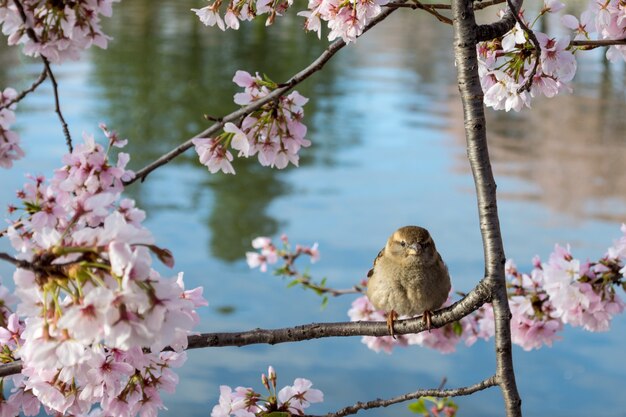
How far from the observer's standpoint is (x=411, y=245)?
3074mm

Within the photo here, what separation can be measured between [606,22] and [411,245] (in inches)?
39.2

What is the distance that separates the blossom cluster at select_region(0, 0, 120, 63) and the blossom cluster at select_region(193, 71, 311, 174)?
1.48 ft

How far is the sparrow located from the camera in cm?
287

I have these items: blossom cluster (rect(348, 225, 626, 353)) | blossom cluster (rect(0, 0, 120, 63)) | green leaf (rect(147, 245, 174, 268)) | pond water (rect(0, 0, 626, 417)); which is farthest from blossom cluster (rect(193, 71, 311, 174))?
pond water (rect(0, 0, 626, 417))

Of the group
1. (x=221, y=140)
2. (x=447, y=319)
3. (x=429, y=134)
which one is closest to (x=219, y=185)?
(x=429, y=134)

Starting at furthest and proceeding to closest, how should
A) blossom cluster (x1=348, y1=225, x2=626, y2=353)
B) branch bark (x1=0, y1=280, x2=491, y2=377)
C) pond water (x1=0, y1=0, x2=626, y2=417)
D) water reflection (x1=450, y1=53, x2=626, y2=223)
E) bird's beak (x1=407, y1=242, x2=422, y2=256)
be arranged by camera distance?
water reflection (x1=450, y1=53, x2=626, y2=223) → pond water (x1=0, y1=0, x2=626, y2=417) → blossom cluster (x1=348, y1=225, x2=626, y2=353) → bird's beak (x1=407, y1=242, x2=422, y2=256) → branch bark (x1=0, y1=280, x2=491, y2=377)

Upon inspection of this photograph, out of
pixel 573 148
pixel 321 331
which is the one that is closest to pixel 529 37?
pixel 321 331

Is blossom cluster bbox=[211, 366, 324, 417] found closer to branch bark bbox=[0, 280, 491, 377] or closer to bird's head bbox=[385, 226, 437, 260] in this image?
branch bark bbox=[0, 280, 491, 377]

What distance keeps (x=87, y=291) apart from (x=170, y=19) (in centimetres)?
3005

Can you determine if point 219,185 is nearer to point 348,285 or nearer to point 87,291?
point 348,285

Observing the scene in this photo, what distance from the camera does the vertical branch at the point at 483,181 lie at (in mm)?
1857

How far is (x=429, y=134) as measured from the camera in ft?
47.9

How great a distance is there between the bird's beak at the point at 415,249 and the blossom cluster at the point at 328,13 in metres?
0.84

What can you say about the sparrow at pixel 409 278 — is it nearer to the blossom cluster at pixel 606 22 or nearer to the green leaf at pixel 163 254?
the blossom cluster at pixel 606 22
